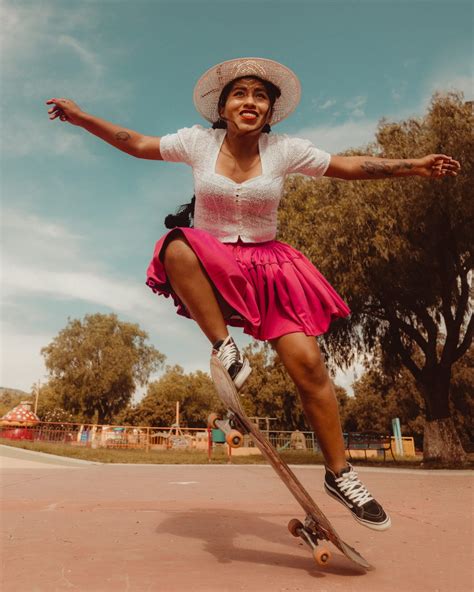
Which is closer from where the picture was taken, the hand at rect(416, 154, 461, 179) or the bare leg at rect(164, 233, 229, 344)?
the bare leg at rect(164, 233, 229, 344)

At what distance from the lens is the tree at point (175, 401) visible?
5053 centimetres

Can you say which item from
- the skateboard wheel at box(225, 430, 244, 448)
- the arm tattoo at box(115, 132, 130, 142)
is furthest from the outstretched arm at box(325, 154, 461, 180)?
the skateboard wheel at box(225, 430, 244, 448)

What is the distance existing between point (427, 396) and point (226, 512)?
11325 millimetres

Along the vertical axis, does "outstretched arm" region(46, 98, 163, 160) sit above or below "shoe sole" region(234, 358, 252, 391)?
above

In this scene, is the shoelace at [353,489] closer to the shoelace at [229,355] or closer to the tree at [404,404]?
the shoelace at [229,355]

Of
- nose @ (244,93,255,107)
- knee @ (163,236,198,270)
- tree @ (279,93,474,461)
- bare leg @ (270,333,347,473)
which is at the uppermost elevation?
tree @ (279,93,474,461)

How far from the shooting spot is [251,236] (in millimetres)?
2562

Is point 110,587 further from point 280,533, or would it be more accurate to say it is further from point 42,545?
point 280,533

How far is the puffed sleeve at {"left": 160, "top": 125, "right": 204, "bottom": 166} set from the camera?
2643mm

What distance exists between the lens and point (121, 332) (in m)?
42.0

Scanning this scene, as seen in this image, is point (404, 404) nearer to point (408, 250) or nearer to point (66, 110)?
point (408, 250)

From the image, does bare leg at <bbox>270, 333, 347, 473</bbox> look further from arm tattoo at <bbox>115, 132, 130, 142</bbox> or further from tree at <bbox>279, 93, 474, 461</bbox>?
tree at <bbox>279, 93, 474, 461</bbox>

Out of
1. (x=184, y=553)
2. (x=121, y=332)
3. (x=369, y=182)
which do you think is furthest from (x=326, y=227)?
(x=121, y=332)

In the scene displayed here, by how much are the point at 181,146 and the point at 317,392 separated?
1.43 m
